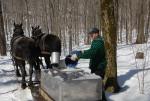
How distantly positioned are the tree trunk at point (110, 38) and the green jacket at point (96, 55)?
154mm

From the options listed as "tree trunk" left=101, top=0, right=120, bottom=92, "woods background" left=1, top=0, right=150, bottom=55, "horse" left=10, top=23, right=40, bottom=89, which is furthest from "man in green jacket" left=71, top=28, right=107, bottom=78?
"woods background" left=1, top=0, right=150, bottom=55

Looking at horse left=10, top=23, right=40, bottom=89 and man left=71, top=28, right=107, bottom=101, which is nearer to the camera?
man left=71, top=28, right=107, bottom=101

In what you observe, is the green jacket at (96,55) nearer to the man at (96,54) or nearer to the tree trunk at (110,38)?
the man at (96,54)

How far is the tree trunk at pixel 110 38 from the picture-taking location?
8.59 m

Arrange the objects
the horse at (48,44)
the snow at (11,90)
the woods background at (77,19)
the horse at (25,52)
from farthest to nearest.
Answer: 1. the woods background at (77,19)
2. the horse at (48,44)
3. the horse at (25,52)
4. the snow at (11,90)

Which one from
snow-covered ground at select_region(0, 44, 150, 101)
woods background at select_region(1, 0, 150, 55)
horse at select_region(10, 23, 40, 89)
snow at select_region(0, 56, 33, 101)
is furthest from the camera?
woods background at select_region(1, 0, 150, 55)

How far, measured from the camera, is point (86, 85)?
7.13 meters

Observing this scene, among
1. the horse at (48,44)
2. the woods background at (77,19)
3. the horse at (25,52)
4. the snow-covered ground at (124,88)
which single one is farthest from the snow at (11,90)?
the woods background at (77,19)

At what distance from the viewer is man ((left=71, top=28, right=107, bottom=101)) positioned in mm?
8125

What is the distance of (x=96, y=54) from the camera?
8.55 m

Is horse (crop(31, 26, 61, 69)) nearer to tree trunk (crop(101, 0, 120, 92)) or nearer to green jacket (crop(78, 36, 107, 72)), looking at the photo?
green jacket (crop(78, 36, 107, 72))

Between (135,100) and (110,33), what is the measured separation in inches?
67.4

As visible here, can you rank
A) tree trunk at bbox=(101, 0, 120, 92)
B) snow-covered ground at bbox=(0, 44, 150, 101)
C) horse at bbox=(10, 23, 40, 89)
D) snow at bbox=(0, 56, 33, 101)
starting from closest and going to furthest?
snow-covered ground at bbox=(0, 44, 150, 101), tree trunk at bbox=(101, 0, 120, 92), snow at bbox=(0, 56, 33, 101), horse at bbox=(10, 23, 40, 89)

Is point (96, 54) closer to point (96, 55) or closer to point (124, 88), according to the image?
point (96, 55)
